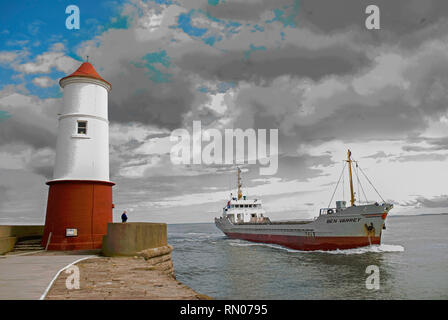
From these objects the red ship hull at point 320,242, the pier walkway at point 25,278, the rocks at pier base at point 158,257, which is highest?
the pier walkway at point 25,278

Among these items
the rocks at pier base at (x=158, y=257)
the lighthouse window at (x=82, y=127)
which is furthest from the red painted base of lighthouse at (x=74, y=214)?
the rocks at pier base at (x=158, y=257)

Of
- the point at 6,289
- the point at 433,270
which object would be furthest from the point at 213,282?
the point at 433,270

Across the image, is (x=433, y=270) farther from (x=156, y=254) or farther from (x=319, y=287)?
(x=156, y=254)

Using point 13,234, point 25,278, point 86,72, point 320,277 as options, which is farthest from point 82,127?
point 320,277

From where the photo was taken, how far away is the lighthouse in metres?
13.9

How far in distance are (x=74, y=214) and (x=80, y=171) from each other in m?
2.11

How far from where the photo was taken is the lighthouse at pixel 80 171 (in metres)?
13.9

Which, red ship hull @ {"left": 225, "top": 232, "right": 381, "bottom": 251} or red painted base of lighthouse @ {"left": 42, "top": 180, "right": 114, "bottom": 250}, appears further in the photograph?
red ship hull @ {"left": 225, "top": 232, "right": 381, "bottom": 251}

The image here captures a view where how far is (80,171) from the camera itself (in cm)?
1431

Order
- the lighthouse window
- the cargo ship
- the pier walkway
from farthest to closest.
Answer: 1. the cargo ship
2. the lighthouse window
3. the pier walkway

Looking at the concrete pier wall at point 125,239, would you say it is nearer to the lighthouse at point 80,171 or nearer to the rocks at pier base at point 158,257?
the rocks at pier base at point 158,257

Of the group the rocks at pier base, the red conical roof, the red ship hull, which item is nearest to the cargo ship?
the red ship hull

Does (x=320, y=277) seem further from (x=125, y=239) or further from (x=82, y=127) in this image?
(x=82, y=127)

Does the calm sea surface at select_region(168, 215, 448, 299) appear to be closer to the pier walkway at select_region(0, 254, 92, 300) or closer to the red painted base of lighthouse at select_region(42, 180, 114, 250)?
the red painted base of lighthouse at select_region(42, 180, 114, 250)
